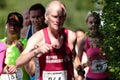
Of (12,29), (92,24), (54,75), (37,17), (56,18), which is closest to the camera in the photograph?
(56,18)

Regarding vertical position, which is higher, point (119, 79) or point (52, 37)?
point (52, 37)

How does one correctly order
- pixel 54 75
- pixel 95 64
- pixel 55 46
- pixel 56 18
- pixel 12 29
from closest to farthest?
pixel 56 18
pixel 55 46
pixel 54 75
pixel 12 29
pixel 95 64

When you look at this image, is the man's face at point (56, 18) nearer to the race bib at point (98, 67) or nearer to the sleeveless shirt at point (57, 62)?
the sleeveless shirt at point (57, 62)

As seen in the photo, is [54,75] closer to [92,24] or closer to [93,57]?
[92,24]

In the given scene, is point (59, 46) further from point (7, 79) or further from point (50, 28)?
point (7, 79)

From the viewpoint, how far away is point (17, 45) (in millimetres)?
7410

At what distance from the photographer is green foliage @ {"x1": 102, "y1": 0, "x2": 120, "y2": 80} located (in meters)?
6.34

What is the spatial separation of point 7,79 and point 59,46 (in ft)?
4.09

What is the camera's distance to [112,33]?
20.9 ft

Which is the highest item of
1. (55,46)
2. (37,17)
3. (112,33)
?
(37,17)

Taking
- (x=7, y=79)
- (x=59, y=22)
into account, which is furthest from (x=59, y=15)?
(x=7, y=79)

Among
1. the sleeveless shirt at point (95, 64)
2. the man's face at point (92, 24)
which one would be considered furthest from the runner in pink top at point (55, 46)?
the sleeveless shirt at point (95, 64)

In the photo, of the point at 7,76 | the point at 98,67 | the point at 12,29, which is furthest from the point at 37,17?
the point at 98,67

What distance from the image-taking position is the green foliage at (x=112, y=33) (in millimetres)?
6344
